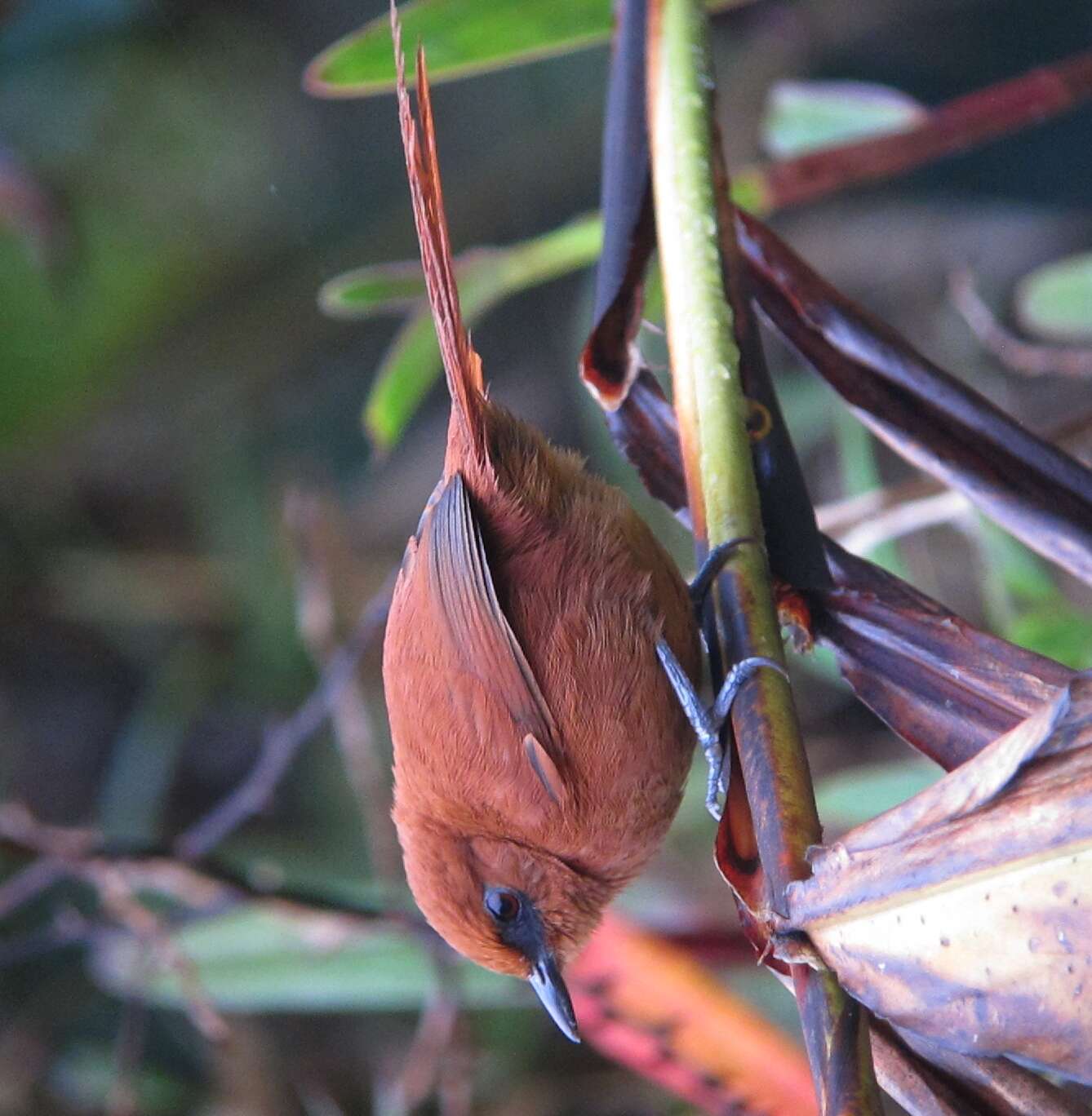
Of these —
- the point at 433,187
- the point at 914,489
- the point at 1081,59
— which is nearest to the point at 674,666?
the point at 433,187

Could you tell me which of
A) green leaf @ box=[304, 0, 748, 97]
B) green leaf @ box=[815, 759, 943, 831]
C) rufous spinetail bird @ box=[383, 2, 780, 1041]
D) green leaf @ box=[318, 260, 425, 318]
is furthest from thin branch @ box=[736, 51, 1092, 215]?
green leaf @ box=[815, 759, 943, 831]

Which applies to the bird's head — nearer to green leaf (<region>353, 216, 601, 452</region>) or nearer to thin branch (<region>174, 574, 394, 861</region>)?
thin branch (<region>174, 574, 394, 861</region>)

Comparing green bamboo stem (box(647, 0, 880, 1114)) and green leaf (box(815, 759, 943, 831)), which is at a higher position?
green bamboo stem (box(647, 0, 880, 1114))

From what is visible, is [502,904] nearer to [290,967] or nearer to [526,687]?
[526,687]

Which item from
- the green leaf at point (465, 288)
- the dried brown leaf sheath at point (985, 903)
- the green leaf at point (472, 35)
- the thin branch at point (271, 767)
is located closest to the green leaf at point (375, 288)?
the green leaf at point (465, 288)

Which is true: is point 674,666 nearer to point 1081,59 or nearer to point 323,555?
point 1081,59

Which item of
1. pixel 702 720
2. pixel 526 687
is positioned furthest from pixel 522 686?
pixel 702 720
